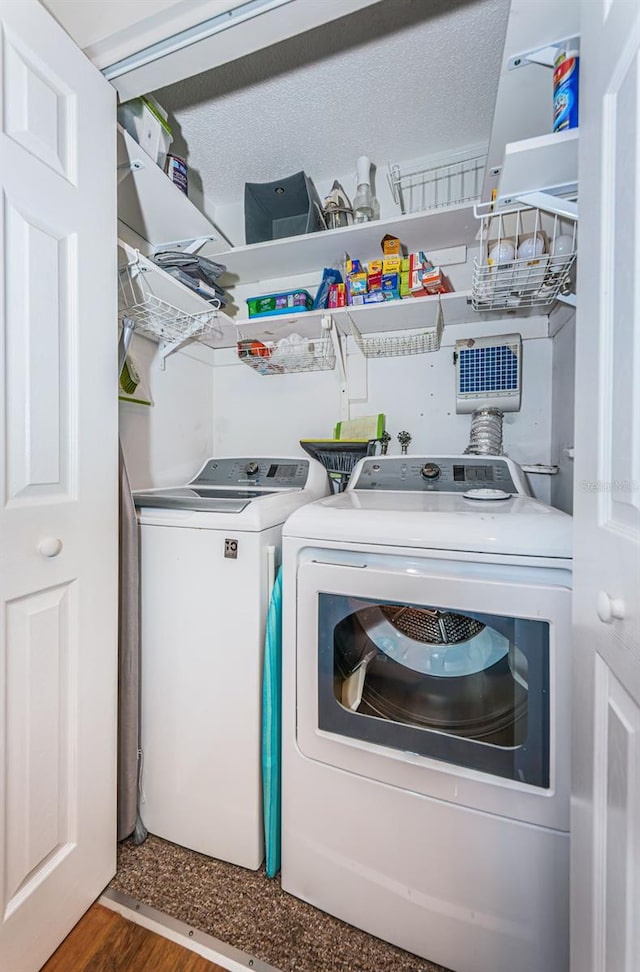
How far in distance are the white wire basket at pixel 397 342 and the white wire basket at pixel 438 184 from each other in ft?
1.65

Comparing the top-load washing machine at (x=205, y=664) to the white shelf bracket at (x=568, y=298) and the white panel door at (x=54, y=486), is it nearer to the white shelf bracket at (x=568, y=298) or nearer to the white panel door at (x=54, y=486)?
the white panel door at (x=54, y=486)

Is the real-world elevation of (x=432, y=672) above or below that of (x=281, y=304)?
below

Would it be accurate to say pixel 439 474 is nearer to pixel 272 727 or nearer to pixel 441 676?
pixel 441 676

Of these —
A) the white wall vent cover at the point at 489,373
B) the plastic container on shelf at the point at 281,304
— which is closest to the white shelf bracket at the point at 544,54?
the white wall vent cover at the point at 489,373

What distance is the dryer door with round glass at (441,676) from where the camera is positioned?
87cm

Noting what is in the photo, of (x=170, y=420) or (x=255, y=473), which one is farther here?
(x=170, y=420)

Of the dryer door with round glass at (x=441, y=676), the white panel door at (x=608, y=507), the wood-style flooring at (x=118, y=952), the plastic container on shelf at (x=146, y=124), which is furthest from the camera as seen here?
the plastic container on shelf at (x=146, y=124)

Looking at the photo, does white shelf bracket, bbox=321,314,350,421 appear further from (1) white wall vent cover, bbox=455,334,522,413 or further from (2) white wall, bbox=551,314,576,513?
(2) white wall, bbox=551,314,576,513

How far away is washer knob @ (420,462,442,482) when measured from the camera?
1.49 meters

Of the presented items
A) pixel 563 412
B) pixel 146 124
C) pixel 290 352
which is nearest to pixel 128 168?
pixel 146 124

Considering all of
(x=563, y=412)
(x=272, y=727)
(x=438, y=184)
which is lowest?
(x=272, y=727)

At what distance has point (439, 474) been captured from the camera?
1.50m

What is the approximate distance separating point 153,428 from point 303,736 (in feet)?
4.37

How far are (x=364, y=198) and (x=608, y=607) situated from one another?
1.81m
